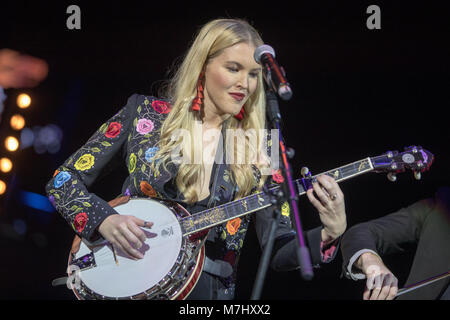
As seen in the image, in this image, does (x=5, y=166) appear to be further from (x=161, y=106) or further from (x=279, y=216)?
(x=279, y=216)

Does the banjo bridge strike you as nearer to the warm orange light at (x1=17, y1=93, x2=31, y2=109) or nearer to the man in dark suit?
the man in dark suit

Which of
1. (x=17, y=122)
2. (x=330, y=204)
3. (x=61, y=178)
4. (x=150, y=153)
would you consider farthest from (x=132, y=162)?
(x=17, y=122)

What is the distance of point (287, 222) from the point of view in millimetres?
2535

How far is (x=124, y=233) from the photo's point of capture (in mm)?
2246

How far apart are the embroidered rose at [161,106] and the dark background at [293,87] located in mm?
812

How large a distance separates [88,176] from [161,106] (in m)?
0.58

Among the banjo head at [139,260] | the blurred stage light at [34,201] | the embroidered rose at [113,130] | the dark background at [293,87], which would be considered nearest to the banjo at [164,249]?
the banjo head at [139,260]

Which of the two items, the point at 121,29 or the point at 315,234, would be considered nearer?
the point at 315,234

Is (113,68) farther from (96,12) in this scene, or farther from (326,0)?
(326,0)

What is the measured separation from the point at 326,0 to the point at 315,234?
1781mm

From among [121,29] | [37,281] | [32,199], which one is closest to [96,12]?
[121,29]

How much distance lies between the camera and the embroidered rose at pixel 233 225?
96.7 inches

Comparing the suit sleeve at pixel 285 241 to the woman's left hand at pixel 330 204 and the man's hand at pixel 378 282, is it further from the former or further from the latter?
the man's hand at pixel 378 282

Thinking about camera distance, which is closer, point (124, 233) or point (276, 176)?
point (124, 233)
